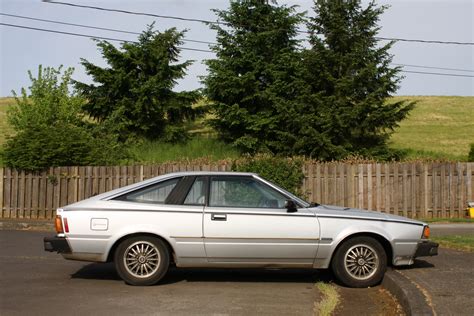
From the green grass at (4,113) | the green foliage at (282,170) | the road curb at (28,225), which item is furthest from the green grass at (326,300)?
the green grass at (4,113)

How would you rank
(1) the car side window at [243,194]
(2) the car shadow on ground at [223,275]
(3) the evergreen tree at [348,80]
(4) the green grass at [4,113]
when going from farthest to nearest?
1. (4) the green grass at [4,113]
2. (3) the evergreen tree at [348,80]
3. (2) the car shadow on ground at [223,275]
4. (1) the car side window at [243,194]

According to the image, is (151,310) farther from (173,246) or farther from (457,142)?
(457,142)

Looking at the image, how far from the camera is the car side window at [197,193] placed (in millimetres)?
7797

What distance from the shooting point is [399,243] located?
25.5ft

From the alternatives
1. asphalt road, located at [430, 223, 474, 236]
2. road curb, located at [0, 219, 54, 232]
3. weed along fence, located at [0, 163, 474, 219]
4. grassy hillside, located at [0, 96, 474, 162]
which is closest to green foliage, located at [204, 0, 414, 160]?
grassy hillside, located at [0, 96, 474, 162]

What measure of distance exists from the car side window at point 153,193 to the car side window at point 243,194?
58cm

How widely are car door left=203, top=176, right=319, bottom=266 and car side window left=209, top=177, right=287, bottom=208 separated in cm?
10

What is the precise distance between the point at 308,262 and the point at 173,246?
1.76 meters

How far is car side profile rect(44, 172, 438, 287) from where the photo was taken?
7551 millimetres

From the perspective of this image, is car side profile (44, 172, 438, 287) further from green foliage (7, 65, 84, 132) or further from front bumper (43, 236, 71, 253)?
green foliage (7, 65, 84, 132)

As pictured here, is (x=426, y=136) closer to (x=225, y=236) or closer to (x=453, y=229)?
(x=453, y=229)

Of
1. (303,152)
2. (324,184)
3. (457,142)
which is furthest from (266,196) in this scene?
(457,142)

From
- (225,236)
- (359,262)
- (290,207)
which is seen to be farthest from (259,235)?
(359,262)

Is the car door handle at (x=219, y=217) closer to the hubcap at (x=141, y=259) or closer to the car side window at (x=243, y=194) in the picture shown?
the car side window at (x=243, y=194)
